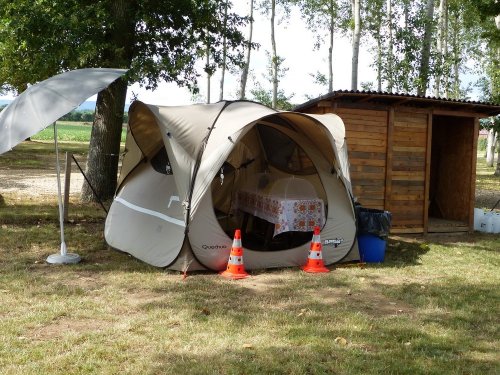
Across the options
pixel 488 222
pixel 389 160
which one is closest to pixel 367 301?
pixel 389 160

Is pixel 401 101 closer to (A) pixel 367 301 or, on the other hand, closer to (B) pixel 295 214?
(B) pixel 295 214

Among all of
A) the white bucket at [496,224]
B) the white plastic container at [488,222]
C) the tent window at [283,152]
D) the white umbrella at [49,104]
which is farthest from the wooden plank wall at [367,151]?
the white umbrella at [49,104]

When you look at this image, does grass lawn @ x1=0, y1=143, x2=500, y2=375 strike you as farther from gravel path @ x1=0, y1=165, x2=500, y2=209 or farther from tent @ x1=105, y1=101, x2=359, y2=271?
gravel path @ x1=0, y1=165, x2=500, y2=209

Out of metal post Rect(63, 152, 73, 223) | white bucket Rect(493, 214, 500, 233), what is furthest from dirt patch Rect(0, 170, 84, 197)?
white bucket Rect(493, 214, 500, 233)

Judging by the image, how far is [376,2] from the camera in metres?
27.1

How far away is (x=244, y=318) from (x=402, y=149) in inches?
236

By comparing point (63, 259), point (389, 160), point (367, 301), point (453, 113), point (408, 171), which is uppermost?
point (453, 113)

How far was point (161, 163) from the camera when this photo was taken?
25.3 ft

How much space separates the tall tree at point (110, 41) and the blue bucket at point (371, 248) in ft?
17.7

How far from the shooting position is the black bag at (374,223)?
7.28 meters

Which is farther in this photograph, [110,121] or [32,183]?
[32,183]

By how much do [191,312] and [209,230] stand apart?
5.46 ft

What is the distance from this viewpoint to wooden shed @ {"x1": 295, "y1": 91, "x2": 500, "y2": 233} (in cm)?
940

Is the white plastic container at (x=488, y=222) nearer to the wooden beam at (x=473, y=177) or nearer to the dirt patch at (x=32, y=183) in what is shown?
the wooden beam at (x=473, y=177)
